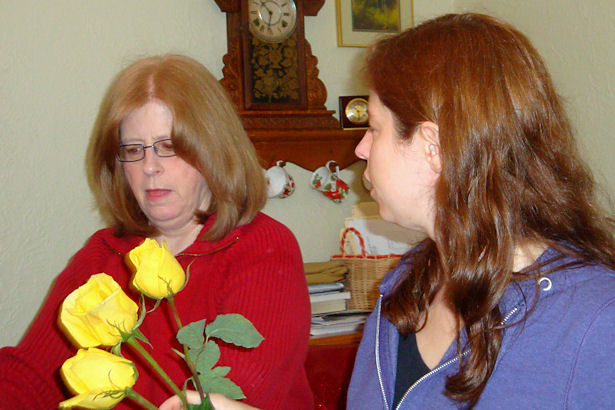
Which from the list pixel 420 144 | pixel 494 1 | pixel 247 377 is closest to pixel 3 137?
pixel 247 377

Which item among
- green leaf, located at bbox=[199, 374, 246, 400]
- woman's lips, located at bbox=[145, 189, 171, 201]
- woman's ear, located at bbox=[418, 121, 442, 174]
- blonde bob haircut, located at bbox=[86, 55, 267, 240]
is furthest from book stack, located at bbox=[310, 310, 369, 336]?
green leaf, located at bbox=[199, 374, 246, 400]

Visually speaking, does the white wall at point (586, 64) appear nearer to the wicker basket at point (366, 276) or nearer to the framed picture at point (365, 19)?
the framed picture at point (365, 19)

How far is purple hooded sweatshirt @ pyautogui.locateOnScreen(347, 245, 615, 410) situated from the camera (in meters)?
0.71

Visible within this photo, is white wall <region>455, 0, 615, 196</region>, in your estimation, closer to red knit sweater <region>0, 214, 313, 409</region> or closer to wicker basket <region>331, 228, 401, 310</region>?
wicker basket <region>331, 228, 401, 310</region>

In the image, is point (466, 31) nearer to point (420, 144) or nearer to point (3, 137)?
point (420, 144)

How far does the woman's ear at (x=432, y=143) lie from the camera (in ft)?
2.66

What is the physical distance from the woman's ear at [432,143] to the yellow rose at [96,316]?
50cm

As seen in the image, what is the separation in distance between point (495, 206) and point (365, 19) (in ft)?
5.17

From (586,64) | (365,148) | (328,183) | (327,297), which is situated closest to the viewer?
(365,148)

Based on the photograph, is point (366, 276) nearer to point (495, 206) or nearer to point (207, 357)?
point (495, 206)

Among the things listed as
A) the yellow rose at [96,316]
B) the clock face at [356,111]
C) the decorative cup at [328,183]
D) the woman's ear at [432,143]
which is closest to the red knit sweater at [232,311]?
the woman's ear at [432,143]

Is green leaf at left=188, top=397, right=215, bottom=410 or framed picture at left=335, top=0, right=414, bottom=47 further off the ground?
framed picture at left=335, top=0, right=414, bottom=47

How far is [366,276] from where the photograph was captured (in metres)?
1.90

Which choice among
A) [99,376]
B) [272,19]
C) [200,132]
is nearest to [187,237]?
[200,132]
